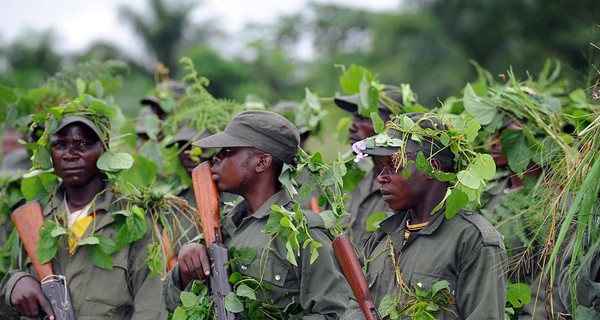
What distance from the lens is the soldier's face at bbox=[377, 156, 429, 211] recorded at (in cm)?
525

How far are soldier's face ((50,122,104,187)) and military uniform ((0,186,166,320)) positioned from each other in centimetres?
23

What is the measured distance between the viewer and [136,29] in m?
35.0

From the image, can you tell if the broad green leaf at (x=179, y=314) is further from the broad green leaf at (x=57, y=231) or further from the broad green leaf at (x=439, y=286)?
the broad green leaf at (x=439, y=286)

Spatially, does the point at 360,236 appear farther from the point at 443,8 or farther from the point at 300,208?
the point at 443,8

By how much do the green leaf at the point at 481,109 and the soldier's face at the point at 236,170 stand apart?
201 cm

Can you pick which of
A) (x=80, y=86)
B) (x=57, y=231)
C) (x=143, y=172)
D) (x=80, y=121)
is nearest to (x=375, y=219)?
(x=57, y=231)

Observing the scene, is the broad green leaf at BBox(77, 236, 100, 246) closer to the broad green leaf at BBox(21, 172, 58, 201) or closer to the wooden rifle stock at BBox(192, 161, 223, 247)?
the broad green leaf at BBox(21, 172, 58, 201)


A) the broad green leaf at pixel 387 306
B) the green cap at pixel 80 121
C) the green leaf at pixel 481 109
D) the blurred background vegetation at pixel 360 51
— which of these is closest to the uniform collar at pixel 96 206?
the green cap at pixel 80 121

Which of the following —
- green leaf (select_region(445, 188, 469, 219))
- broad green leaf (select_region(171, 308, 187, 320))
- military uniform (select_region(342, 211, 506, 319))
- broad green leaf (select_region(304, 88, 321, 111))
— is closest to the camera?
military uniform (select_region(342, 211, 506, 319))

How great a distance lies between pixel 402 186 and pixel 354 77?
9.74 feet

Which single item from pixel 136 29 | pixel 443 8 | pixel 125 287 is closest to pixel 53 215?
pixel 125 287

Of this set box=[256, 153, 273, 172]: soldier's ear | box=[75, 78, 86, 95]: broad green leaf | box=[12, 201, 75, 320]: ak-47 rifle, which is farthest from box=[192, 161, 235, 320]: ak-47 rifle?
box=[75, 78, 86, 95]: broad green leaf

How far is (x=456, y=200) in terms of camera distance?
16.7 feet

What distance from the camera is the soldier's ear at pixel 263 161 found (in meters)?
5.79
